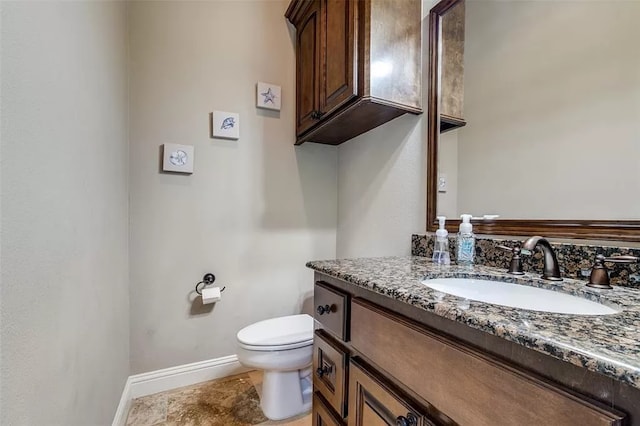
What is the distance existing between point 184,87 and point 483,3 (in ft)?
5.12

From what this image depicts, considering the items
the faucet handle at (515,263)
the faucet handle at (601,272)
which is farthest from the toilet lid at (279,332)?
the faucet handle at (601,272)

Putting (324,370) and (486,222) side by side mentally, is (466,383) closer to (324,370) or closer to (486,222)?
(324,370)

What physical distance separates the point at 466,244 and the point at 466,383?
0.65 metres

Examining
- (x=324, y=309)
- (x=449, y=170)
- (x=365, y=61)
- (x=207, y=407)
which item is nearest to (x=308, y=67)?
(x=365, y=61)

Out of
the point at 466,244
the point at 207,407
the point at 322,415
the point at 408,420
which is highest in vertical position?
the point at 466,244

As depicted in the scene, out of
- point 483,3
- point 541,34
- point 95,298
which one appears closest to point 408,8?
point 483,3

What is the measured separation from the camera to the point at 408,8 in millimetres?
1318

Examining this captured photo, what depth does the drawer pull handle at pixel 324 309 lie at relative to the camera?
0.97m

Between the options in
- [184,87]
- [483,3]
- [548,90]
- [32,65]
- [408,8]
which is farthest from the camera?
[184,87]

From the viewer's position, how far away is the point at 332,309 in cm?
95

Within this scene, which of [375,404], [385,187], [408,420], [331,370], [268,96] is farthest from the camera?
[268,96]

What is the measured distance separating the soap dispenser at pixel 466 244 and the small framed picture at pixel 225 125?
1394mm

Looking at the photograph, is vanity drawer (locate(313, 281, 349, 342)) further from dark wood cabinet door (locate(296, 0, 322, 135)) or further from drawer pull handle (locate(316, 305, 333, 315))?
dark wood cabinet door (locate(296, 0, 322, 135))

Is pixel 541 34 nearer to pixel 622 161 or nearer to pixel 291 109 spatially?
pixel 622 161
